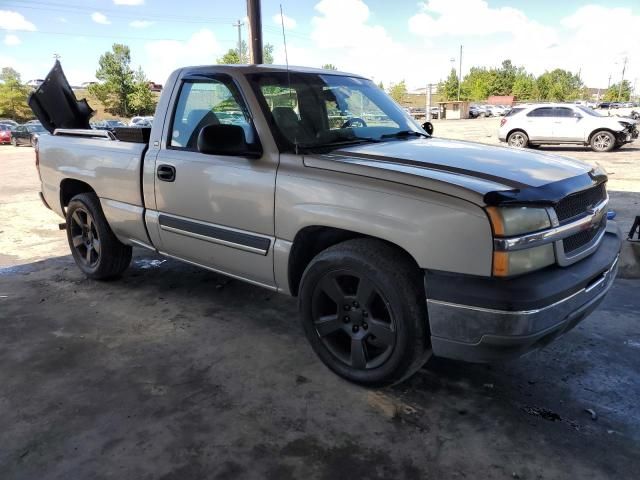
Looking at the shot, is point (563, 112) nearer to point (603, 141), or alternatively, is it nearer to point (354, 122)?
point (603, 141)

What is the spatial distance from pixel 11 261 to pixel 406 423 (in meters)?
5.11

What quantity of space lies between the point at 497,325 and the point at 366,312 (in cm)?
76

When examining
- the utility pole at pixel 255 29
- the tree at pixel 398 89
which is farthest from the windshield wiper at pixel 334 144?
the tree at pixel 398 89

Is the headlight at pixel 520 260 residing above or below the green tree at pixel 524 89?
below

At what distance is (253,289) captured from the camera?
4656 millimetres

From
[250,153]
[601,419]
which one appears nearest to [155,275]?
[250,153]

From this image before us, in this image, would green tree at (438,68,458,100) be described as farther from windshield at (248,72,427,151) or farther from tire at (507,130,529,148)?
windshield at (248,72,427,151)

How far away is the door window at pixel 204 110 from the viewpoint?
3428 mm

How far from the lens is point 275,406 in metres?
2.84

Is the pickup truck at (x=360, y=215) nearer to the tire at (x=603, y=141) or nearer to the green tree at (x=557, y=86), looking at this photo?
the tire at (x=603, y=141)

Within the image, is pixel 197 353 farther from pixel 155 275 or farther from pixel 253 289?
pixel 155 275

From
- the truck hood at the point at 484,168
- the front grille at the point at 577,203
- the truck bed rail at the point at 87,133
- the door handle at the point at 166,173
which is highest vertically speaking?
the truck bed rail at the point at 87,133

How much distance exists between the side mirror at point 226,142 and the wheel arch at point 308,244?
1.93 ft

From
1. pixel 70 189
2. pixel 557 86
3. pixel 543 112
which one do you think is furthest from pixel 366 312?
pixel 557 86
